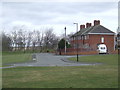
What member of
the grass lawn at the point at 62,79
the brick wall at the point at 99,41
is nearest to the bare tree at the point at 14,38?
the brick wall at the point at 99,41

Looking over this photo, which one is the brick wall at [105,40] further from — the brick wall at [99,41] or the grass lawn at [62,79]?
the grass lawn at [62,79]

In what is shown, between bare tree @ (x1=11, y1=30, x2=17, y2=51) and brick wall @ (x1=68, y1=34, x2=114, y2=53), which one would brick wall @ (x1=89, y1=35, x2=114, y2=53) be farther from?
bare tree @ (x1=11, y1=30, x2=17, y2=51)

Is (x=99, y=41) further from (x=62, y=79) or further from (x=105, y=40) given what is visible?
(x=62, y=79)

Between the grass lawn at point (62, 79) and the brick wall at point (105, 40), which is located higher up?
the brick wall at point (105, 40)

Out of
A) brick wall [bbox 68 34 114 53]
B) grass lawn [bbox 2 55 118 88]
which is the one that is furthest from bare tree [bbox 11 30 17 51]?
grass lawn [bbox 2 55 118 88]

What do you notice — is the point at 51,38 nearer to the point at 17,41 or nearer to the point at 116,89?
the point at 17,41

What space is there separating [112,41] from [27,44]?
44831 millimetres

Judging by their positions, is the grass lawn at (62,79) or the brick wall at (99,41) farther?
the brick wall at (99,41)

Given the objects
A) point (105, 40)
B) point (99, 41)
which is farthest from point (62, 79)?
point (105, 40)

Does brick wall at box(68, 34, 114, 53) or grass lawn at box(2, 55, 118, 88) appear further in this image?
brick wall at box(68, 34, 114, 53)

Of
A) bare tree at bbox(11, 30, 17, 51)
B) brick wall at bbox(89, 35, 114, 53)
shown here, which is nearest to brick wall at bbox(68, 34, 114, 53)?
brick wall at bbox(89, 35, 114, 53)

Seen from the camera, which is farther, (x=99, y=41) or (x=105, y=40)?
(x=105, y=40)

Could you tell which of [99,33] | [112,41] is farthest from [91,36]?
[112,41]

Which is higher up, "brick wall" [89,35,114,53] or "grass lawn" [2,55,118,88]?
"brick wall" [89,35,114,53]
